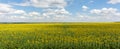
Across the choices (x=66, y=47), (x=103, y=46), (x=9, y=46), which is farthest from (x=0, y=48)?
(x=103, y=46)

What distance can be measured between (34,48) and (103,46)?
4.39 meters

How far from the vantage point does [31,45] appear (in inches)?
466

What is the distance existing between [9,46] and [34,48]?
178cm

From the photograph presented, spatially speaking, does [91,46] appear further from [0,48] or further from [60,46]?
[0,48]

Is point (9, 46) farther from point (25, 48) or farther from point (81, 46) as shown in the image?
point (81, 46)

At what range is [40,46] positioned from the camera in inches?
454

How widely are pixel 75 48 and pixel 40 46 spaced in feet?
7.34

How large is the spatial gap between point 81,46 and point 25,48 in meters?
3.54

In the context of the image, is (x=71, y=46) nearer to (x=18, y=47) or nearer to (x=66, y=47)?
(x=66, y=47)

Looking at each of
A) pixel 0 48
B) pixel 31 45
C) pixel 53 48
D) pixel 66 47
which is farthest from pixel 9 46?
pixel 66 47

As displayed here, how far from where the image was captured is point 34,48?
37.0 ft

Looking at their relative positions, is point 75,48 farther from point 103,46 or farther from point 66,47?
point 103,46

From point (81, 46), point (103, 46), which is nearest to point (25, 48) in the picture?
point (81, 46)

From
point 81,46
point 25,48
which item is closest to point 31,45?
point 25,48
